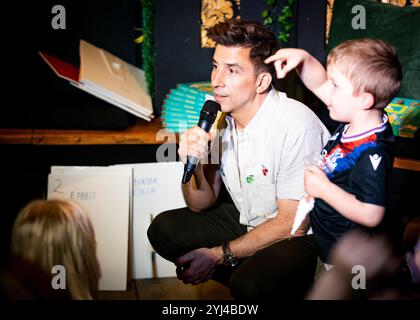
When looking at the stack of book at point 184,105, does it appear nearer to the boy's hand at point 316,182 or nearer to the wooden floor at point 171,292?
the wooden floor at point 171,292

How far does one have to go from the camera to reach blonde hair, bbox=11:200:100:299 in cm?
139

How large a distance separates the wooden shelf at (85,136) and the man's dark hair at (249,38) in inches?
22.1

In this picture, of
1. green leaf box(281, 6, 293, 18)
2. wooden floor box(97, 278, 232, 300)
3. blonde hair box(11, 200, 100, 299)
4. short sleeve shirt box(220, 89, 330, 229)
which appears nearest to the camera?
blonde hair box(11, 200, 100, 299)

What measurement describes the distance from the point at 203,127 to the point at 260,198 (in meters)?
0.37

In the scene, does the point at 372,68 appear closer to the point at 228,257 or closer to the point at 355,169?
the point at 355,169

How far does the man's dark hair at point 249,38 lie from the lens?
1656 mm

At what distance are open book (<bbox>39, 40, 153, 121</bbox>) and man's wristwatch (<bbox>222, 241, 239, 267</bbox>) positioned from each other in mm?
682

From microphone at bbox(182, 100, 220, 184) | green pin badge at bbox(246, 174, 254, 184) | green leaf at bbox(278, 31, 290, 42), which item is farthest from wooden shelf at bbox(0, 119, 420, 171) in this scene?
green leaf at bbox(278, 31, 290, 42)

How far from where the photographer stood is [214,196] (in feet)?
6.54

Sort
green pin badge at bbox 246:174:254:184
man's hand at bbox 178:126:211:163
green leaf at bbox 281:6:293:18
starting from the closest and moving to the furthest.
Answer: man's hand at bbox 178:126:211:163 < green pin badge at bbox 246:174:254:184 < green leaf at bbox 281:6:293:18

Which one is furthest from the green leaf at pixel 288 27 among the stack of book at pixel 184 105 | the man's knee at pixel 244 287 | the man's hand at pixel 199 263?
the man's knee at pixel 244 287

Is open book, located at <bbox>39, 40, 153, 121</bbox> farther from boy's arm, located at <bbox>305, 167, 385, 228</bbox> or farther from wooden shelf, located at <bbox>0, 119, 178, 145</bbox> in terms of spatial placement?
boy's arm, located at <bbox>305, 167, 385, 228</bbox>
